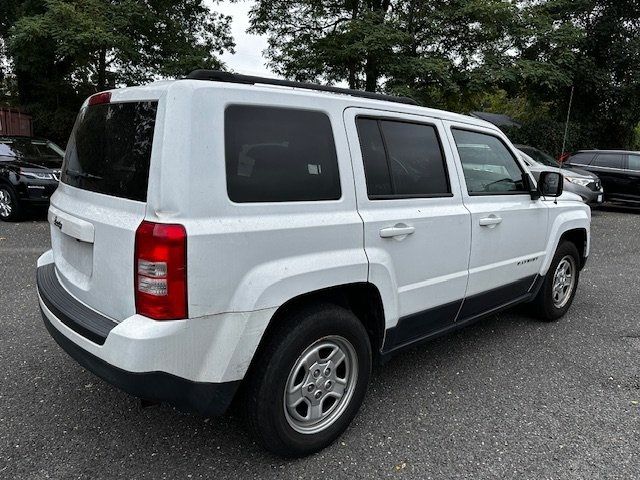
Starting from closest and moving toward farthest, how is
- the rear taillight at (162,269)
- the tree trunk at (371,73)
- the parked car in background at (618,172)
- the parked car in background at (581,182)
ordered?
the rear taillight at (162,269) → the parked car in background at (581,182) → the parked car in background at (618,172) → the tree trunk at (371,73)

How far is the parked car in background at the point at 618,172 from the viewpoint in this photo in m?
12.2

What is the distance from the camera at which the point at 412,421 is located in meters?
2.88

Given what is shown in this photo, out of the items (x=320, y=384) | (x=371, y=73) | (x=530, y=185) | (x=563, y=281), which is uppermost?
(x=371, y=73)

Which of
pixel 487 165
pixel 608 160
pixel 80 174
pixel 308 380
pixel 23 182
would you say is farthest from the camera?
pixel 608 160

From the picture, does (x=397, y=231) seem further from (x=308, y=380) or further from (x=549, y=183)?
(x=549, y=183)

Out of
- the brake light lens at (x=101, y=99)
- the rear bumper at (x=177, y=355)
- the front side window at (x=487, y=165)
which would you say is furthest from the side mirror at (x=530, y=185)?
the brake light lens at (x=101, y=99)

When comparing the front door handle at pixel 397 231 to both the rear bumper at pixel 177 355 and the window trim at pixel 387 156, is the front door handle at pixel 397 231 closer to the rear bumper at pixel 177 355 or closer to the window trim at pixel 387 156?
the window trim at pixel 387 156

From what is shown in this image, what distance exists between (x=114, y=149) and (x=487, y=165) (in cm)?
255

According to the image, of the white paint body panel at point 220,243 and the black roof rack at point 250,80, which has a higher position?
the black roof rack at point 250,80

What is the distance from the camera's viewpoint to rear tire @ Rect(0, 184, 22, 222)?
8.45 meters

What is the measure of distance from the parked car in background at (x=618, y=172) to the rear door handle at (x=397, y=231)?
11.8 meters

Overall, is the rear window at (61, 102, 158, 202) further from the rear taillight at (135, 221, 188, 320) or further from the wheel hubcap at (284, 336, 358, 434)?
the wheel hubcap at (284, 336, 358, 434)

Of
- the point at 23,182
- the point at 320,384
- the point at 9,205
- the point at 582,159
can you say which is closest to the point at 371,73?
the point at 582,159

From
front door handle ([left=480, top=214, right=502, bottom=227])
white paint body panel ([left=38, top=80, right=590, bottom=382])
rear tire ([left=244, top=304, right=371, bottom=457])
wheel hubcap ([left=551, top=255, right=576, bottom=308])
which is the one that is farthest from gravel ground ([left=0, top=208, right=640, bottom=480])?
front door handle ([left=480, top=214, right=502, bottom=227])
